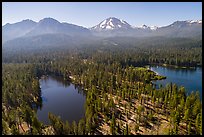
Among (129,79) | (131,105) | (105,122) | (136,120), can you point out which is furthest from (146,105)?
(129,79)

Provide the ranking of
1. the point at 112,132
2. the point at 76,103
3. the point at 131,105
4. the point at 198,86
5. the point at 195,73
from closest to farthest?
the point at 112,132, the point at 131,105, the point at 76,103, the point at 198,86, the point at 195,73

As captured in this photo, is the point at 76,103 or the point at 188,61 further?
the point at 188,61

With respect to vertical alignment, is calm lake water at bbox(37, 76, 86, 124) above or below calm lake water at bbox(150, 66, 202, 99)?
below

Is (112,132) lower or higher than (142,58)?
lower

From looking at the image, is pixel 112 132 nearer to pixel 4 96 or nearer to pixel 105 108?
pixel 105 108

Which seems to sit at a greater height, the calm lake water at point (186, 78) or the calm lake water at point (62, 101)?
the calm lake water at point (186, 78)

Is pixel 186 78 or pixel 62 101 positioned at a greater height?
pixel 186 78

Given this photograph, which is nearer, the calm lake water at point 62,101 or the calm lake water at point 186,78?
the calm lake water at point 62,101

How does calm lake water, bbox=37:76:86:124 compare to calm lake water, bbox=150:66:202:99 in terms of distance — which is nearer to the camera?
calm lake water, bbox=37:76:86:124
